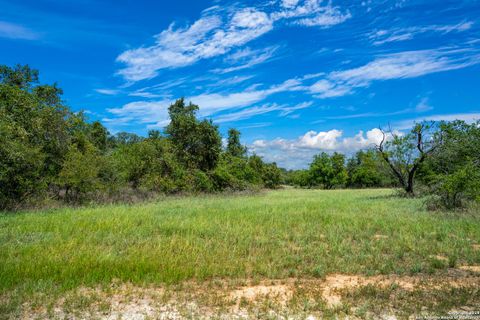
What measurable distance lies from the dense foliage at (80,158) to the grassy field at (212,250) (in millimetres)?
7130

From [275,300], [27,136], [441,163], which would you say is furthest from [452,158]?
[27,136]

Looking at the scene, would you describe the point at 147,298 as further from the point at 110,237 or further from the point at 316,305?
the point at 110,237

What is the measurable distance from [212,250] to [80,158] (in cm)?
1697

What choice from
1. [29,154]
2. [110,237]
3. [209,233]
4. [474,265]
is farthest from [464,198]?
[29,154]

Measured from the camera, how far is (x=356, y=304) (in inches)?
215

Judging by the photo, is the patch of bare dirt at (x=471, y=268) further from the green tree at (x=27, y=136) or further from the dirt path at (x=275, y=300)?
the green tree at (x=27, y=136)

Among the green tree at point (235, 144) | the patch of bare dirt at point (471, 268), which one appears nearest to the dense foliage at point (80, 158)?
the green tree at point (235, 144)

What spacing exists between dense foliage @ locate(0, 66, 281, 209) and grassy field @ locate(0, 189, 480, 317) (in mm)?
7130

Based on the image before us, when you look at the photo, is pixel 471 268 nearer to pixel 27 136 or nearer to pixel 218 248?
pixel 218 248

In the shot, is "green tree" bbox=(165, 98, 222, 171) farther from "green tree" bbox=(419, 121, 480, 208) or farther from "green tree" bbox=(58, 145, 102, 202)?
"green tree" bbox=(419, 121, 480, 208)

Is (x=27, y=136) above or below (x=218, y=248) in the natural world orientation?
above

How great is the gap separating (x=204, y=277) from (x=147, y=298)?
1.45m

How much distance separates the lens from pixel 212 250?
8820mm

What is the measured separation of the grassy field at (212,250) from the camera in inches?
264
